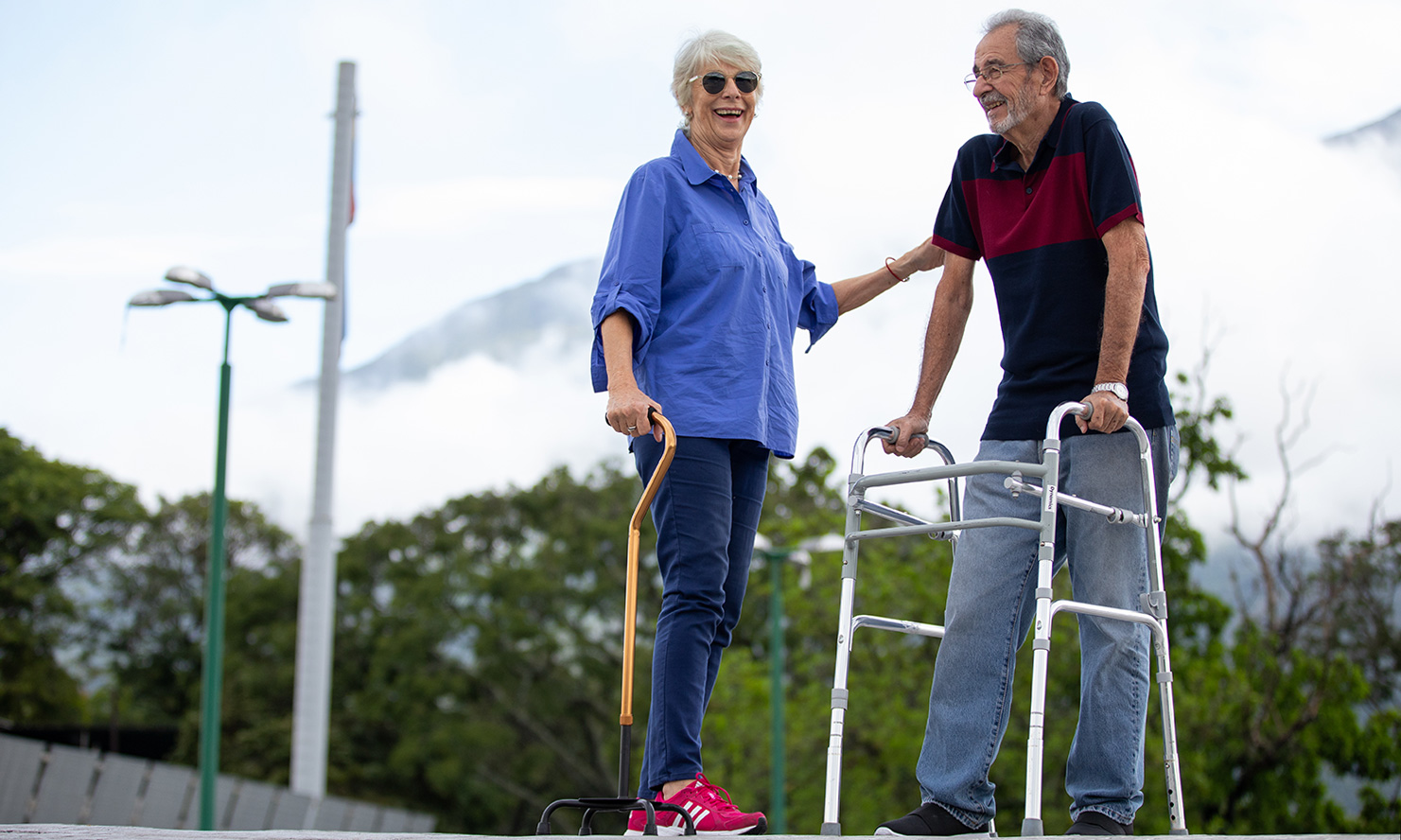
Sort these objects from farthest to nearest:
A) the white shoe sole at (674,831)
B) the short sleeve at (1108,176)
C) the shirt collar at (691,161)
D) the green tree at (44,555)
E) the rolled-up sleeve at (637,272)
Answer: the green tree at (44,555)
the shirt collar at (691,161)
the rolled-up sleeve at (637,272)
the short sleeve at (1108,176)
the white shoe sole at (674,831)

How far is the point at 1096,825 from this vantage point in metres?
3.59

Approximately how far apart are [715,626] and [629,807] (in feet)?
2.53

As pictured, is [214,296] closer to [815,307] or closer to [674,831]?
[815,307]

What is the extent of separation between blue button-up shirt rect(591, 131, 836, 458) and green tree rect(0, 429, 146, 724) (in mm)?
36259

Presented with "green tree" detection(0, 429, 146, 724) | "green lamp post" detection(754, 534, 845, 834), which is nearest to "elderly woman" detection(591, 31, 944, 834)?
"green lamp post" detection(754, 534, 845, 834)

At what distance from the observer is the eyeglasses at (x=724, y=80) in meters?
4.09

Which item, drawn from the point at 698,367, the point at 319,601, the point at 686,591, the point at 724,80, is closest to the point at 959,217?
the point at 724,80

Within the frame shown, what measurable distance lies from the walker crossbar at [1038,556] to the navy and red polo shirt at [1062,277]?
4.6 inches

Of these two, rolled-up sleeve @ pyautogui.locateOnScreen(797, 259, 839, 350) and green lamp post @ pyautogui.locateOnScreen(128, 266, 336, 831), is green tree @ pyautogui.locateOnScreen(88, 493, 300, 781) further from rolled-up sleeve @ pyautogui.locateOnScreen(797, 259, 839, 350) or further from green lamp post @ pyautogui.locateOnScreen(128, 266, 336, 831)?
rolled-up sleeve @ pyautogui.locateOnScreen(797, 259, 839, 350)

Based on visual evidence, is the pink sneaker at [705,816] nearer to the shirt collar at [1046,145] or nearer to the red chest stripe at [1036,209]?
the red chest stripe at [1036,209]

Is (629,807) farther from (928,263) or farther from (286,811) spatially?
(286,811)

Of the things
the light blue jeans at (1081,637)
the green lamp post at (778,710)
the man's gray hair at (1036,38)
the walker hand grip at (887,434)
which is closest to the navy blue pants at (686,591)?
the walker hand grip at (887,434)

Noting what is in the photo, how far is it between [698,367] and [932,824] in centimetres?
128

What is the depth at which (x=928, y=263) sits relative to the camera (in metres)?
4.61
